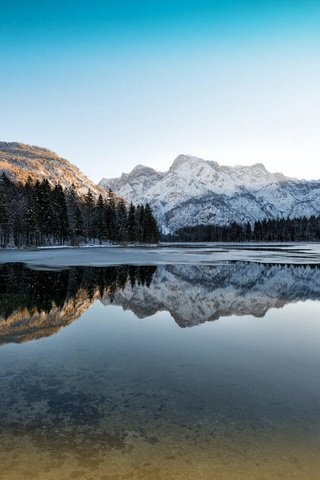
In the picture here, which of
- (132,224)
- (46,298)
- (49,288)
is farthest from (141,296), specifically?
(132,224)

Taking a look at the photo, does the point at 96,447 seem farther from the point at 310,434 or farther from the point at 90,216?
the point at 90,216

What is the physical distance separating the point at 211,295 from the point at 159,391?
1277cm

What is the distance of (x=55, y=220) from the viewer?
9056cm

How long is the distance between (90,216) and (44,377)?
373 feet

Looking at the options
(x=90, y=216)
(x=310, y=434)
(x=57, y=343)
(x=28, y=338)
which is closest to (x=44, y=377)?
(x=57, y=343)

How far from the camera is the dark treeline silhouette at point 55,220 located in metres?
81.1

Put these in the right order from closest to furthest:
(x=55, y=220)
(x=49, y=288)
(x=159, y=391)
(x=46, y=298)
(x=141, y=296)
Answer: (x=159, y=391)
(x=46, y=298)
(x=141, y=296)
(x=49, y=288)
(x=55, y=220)

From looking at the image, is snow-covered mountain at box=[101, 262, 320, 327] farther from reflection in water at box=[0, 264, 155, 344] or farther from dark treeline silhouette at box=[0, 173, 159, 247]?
dark treeline silhouette at box=[0, 173, 159, 247]

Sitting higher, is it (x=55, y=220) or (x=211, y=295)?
(x=55, y=220)

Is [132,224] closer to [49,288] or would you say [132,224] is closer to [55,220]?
[55,220]

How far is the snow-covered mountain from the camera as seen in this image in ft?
53.5

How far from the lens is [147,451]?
17.8 feet

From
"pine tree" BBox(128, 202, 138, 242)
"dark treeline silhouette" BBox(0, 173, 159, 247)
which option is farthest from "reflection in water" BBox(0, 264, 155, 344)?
"pine tree" BBox(128, 202, 138, 242)

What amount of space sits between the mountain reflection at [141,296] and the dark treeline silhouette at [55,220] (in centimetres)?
5714
